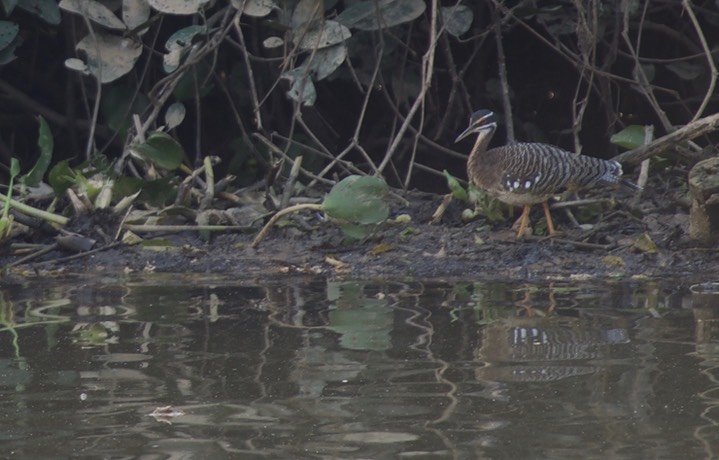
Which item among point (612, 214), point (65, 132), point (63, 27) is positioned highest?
point (63, 27)

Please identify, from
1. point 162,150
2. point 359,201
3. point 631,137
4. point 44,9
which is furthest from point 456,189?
point 44,9

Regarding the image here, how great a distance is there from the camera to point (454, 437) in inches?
141

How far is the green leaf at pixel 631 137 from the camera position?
797 cm

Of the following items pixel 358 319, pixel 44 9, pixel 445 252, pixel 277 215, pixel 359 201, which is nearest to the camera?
pixel 358 319

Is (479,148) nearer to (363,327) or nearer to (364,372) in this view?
(363,327)

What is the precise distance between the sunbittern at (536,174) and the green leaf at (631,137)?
0.46 meters

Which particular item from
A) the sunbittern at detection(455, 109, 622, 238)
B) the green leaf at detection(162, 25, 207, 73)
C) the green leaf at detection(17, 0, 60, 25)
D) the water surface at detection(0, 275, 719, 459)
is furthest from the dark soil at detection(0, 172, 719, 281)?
the green leaf at detection(17, 0, 60, 25)

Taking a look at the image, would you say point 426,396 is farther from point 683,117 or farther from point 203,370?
point 683,117

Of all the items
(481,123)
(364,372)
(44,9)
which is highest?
(44,9)

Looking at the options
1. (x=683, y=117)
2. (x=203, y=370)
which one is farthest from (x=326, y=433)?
(x=683, y=117)

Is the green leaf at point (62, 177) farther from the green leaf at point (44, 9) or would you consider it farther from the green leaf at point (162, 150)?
the green leaf at point (44, 9)

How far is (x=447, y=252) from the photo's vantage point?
285 inches

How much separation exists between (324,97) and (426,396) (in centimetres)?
598

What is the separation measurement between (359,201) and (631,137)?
1.88m
